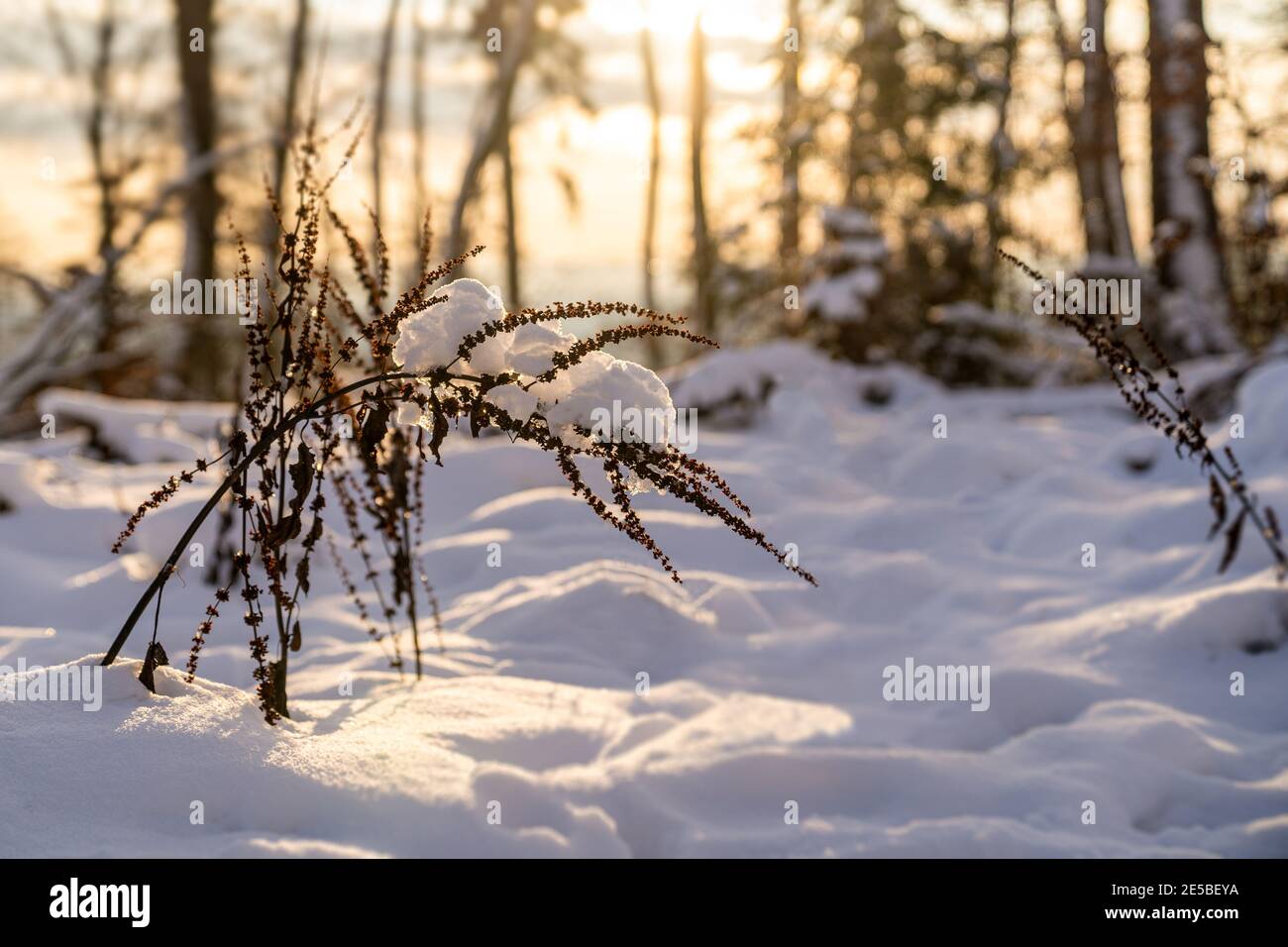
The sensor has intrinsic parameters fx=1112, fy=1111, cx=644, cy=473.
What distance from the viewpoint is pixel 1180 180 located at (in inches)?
408

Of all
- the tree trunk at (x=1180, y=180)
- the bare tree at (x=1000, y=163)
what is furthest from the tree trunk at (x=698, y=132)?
the tree trunk at (x=1180, y=180)

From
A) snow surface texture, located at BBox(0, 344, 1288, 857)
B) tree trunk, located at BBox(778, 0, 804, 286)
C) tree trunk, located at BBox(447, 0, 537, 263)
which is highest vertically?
tree trunk, located at BBox(778, 0, 804, 286)

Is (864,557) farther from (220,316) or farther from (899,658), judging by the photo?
(220,316)

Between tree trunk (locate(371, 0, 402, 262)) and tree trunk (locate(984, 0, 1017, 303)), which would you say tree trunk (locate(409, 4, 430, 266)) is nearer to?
tree trunk (locate(371, 0, 402, 262))

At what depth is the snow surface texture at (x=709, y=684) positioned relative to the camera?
2.26m

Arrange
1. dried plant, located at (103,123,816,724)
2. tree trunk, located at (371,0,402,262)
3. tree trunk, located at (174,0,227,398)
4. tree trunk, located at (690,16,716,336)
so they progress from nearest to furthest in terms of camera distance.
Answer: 1. dried plant, located at (103,123,816,724)
2. tree trunk, located at (174,0,227,398)
3. tree trunk, located at (690,16,716,336)
4. tree trunk, located at (371,0,402,262)

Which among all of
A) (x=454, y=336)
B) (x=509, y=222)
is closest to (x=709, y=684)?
(x=454, y=336)

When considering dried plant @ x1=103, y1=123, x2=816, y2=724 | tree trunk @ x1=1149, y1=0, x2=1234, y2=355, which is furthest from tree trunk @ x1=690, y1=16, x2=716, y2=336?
dried plant @ x1=103, y1=123, x2=816, y2=724

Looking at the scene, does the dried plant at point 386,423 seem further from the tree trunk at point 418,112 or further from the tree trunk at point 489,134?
the tree trunk at point 418,112

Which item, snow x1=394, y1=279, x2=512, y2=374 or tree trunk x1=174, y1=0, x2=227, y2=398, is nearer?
snow x1=394, y1=279, x2=512, y2=374

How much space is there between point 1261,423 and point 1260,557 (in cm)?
Result: 171

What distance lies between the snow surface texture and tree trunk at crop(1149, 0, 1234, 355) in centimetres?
426

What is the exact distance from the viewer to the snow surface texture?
7.42 feet

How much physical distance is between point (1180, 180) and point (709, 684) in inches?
349
